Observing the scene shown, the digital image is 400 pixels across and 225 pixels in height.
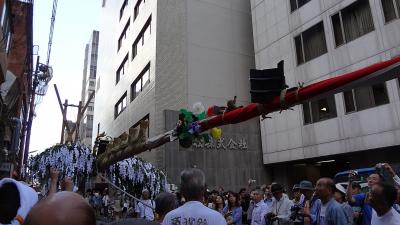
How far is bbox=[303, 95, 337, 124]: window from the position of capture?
675 inches

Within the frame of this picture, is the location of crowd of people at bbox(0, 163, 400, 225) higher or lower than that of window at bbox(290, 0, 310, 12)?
lower

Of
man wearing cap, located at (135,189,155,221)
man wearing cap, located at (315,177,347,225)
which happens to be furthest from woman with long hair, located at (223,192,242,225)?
man wearing cap, located at (315,177,347,225)

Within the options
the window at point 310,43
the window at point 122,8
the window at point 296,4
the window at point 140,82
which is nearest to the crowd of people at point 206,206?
the window at point 310,43

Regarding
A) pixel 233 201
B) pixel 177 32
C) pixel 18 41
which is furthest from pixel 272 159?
pixel 18 41

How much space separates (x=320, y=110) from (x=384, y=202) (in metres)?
14.9

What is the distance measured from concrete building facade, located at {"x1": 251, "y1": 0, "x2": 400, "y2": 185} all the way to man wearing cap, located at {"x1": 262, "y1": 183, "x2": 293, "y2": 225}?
6.82 metres

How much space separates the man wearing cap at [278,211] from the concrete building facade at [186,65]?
1202cm

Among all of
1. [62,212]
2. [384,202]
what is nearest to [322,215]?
[384,202]

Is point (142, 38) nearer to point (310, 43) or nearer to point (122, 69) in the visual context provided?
point (122, 69)

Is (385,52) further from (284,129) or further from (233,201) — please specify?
(233,201)

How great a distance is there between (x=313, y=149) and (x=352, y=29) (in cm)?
614

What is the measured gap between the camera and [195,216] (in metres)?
3.13

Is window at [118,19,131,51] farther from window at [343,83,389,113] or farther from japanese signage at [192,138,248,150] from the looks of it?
window at [343,83,389,113]

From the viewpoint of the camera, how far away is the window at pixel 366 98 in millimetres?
14906
